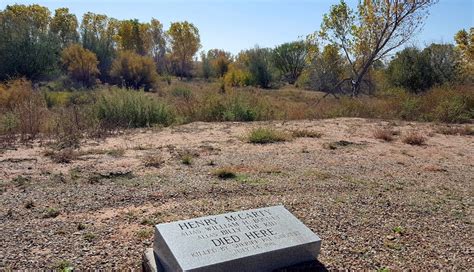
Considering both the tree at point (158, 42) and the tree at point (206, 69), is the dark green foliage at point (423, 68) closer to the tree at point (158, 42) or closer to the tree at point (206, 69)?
the tree at point (206, 69)

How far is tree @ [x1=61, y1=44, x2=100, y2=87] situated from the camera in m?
27.2

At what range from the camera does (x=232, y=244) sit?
3.02m

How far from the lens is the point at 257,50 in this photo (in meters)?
35.2

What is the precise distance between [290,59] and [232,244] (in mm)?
41878

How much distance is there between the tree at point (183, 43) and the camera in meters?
45.8

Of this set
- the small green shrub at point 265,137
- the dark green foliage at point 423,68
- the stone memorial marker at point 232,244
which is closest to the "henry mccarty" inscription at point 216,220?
the stone memorial marker at point 232,244

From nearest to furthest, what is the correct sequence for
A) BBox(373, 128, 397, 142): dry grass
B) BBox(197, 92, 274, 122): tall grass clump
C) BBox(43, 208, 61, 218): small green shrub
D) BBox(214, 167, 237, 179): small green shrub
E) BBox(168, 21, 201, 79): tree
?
1. BBox(43, 208, 61, 218): small green shrub
2. BBox(214, 167, 237, 179): small green shrub
3. BBox(373, 128, 397, 142): dry grass
4. BBox(197, 92, 274, 122): tall grass clump
5. BBox(168, 21, 201, 79): tree

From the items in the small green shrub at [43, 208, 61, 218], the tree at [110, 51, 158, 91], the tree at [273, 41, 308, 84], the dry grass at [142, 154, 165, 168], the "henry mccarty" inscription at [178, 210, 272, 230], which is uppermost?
the tree at [273, 41, 308, 84]

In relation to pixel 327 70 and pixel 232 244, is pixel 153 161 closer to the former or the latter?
pixel 232 244

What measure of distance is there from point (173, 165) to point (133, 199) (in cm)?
180

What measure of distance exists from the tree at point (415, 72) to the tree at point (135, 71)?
612 inches

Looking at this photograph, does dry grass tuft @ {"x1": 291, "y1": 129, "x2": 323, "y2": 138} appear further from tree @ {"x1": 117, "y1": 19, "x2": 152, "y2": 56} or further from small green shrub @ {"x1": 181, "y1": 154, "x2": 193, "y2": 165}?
tree @ {"x1": 117, "y1": 19, "x2": 152, "y2": 56}

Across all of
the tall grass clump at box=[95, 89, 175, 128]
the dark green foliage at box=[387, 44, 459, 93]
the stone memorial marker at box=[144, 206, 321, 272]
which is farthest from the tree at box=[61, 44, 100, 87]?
the stone memorial marker at box=[144, 206, 321, 272]

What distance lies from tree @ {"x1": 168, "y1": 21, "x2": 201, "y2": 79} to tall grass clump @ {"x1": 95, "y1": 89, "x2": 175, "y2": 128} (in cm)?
3377
